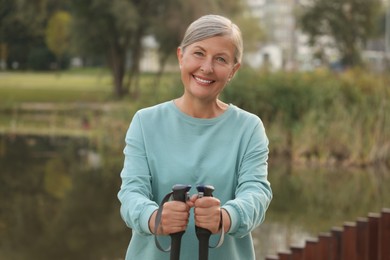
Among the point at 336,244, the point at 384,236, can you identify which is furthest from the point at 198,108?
the point at 384,236

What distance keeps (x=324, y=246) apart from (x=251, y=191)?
2.86m

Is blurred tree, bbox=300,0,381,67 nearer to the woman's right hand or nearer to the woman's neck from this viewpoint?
the woman's neck

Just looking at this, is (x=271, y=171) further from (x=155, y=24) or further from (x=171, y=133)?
(x=155, y=24)

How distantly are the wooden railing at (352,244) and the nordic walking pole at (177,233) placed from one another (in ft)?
8.99

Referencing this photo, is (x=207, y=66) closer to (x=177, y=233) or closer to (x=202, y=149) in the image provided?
(x=202, y=149)

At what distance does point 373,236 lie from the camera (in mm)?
5645

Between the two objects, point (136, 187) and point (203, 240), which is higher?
point (136, 187)

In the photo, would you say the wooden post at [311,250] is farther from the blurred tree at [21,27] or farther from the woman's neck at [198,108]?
the blurred tree at [21,27]

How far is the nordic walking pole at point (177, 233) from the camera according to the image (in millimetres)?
2246

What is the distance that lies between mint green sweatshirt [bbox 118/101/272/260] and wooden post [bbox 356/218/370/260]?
3.05 m

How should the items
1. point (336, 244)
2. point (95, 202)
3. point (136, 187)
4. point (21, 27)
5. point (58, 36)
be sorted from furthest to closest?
point (58, 36) → point (21, 27) → point (95, 202) → point (336, 244) → point (136, 187)

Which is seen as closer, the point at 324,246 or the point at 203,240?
the point at 203,240

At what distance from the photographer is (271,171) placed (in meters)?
16.5

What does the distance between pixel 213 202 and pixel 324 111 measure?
1636cm
